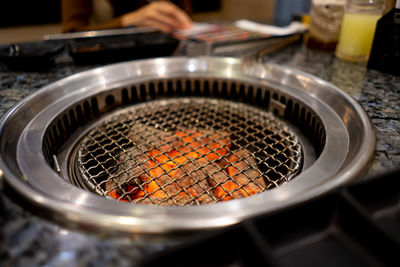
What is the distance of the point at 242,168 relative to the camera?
42.0 inches

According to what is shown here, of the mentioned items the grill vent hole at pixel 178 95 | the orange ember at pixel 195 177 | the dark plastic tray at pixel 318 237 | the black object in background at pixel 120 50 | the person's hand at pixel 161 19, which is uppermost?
the person's hand at pixel 161 19

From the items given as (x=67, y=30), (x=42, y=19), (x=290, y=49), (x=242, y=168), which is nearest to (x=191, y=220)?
(x=242, y=168)

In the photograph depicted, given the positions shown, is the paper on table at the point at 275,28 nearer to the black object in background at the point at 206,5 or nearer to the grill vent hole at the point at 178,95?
the grill vent hole at the point at 178,95

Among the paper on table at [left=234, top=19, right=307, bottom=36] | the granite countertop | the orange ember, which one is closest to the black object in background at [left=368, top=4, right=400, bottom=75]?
the granite countertop

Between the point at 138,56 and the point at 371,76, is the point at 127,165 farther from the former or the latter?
the point at 371,76

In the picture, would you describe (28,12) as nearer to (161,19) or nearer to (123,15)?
(123,15)

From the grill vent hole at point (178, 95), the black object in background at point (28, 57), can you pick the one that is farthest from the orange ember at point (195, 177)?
the black object in background at point (28, 57)

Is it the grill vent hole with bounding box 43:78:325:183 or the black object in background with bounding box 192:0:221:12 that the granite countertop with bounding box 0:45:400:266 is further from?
the black object in background with bounding box 192:0:221:12

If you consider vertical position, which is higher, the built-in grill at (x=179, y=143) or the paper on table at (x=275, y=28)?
the paper on table at (x=275, y=28)

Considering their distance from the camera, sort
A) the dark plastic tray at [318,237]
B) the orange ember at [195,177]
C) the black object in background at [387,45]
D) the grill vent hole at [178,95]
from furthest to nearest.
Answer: the black object in background at [387,45], the grill vent hole at [178,95], the orange ember at [195,177], the dark plastic tray at [318,237]

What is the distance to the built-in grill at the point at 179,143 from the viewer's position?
65cm

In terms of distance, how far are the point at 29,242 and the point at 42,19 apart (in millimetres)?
4647

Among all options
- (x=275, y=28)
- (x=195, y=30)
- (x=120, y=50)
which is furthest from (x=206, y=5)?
(x=120, y=50)

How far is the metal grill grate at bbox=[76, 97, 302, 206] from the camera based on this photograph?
37.9 inches
